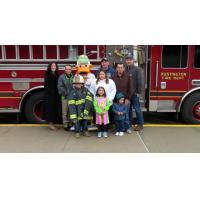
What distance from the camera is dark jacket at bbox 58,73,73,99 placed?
691cm

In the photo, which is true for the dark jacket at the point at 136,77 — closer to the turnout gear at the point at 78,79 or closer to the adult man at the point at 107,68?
the adult man at the point at 107,68

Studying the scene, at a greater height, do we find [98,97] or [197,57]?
[197,57]

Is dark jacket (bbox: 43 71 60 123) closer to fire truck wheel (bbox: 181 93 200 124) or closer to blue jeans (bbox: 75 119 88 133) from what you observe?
blue jeans (bbox: 75 119 88 133)

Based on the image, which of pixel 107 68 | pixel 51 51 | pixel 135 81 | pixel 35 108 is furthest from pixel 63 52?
pixel 135 81

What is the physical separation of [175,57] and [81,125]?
2853mm

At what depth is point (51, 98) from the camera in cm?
711

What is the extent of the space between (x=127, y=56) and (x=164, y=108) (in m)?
1.57

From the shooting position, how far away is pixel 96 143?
21.2ft

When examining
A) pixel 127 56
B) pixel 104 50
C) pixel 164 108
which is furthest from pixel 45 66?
pixel 164 108

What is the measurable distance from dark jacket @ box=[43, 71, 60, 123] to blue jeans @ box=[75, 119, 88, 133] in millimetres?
671

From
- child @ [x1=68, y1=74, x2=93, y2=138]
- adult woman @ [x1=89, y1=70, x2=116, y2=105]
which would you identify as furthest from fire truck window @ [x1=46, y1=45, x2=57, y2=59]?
adult woman @ [x1=89, y1=70, x2=116, y2=105]

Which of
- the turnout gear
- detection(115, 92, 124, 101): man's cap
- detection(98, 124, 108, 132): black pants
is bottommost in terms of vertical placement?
detection(98, 124, 108, 132): black pants

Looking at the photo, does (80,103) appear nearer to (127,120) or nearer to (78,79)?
(78,79)

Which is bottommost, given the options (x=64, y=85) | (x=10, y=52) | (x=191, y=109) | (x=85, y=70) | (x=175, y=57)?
(x=191, y=109)
